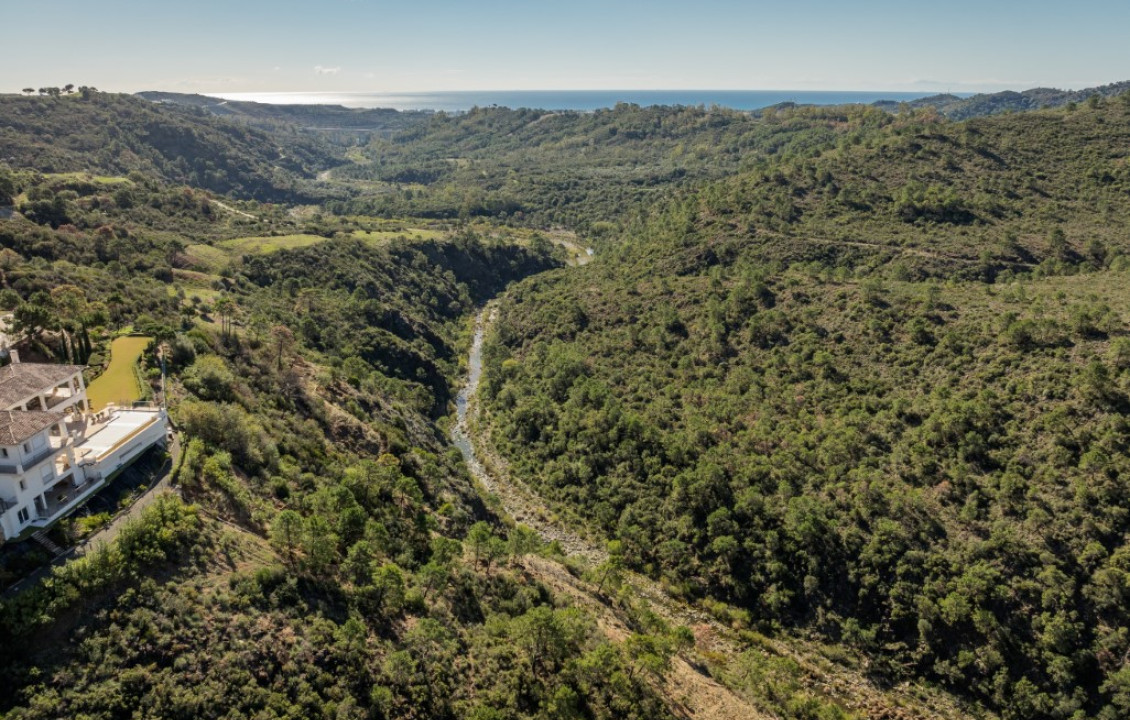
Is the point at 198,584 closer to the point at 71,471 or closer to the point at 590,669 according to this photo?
the point at 71,471

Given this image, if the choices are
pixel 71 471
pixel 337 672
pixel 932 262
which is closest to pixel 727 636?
pixel 337 672

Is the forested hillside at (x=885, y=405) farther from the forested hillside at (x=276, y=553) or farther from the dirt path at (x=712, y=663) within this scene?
the forested hillside at (x=276, y=553)

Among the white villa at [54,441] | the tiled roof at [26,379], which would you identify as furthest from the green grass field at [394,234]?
the tiled roof at [26,379]

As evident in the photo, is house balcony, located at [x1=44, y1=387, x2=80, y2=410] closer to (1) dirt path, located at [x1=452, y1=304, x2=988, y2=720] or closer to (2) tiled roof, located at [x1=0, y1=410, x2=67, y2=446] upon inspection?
(2) tiled roof, located at [x1=0, y1=410, x2=67, y2=446]

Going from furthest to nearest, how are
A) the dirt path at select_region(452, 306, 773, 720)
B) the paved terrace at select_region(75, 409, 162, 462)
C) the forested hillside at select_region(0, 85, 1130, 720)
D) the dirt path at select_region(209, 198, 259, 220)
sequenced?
the dirt path at select_region(209, 198, 259, 220) < the dirt path at select_region(452, 306, 773, 720) < the paved terrace at select_region(75, 409, 162, 462) < the forested hillside at select_region(0, 85, 1130, 720)

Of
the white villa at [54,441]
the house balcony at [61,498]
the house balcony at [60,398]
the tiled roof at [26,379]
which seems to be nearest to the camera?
the white villa at [54,441]

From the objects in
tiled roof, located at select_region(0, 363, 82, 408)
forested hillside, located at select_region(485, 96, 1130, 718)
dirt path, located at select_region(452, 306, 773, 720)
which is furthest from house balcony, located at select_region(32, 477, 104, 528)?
forested hillside, located at select_region(485, 96, 1130, 718)

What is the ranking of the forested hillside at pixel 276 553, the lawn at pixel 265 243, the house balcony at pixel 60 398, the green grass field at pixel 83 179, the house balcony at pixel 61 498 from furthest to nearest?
1. the green grass field at pixel 83 179
2. the lawn at pixel 265 243
3. the house balcony at pixel 60 398
4. the house balcony at pixel 61 498
5. the forested hillside at pixel 276 553
